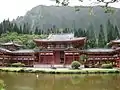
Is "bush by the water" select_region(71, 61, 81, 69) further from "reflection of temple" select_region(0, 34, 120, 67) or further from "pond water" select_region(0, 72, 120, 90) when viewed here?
"pond water" select_region(0, 72, 120, 90)

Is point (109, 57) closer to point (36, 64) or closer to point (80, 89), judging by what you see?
point (36, 64)

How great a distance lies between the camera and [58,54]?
55031mm

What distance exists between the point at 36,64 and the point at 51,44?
5836 mm

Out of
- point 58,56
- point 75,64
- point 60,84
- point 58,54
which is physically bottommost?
point 60,84

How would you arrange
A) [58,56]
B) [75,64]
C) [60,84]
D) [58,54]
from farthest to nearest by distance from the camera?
[58,54]
[58,56]
[75,64]
[60,84]

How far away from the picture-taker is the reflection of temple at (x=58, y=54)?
52156mm

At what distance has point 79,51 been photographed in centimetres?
5262

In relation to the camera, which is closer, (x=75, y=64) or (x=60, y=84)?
(x=60, y=84)

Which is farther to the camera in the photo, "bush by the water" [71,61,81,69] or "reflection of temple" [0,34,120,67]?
"reflection of temple" [0,34,120,67]

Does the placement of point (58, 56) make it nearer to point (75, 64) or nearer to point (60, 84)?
point (75, 64)

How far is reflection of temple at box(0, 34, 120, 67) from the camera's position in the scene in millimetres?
52156

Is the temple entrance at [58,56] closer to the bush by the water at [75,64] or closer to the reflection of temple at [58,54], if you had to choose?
the reflection of temple at [58,54]

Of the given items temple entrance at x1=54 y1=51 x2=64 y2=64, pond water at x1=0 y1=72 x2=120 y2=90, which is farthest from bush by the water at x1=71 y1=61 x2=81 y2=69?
pond water at x1=0 y1=72 x2=120 y2=90

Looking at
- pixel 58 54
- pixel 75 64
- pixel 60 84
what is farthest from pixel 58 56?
pixel 60 84
